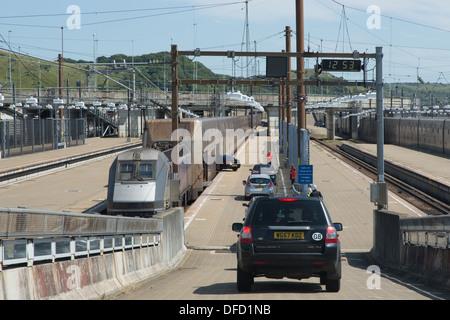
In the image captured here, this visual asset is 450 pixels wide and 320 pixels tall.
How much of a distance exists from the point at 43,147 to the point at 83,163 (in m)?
5.14

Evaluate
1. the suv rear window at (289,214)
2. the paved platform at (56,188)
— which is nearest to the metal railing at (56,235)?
the suv rear window at (289,214)

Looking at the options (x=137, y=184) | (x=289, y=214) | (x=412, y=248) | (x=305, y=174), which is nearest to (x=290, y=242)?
(x=289, y=214)

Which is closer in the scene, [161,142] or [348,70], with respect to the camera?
[348,70]

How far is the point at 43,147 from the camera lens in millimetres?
63219

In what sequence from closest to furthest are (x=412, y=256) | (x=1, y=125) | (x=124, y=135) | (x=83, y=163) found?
1. (x=412, y=256)
2. (x=1, y=125)
3. (x=83, y=163)
4. (x=124, y=135)

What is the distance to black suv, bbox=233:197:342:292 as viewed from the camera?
10.9m

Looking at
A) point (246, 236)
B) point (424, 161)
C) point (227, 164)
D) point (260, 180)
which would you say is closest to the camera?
point (246, 236)

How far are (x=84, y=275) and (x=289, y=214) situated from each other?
338 centimetres

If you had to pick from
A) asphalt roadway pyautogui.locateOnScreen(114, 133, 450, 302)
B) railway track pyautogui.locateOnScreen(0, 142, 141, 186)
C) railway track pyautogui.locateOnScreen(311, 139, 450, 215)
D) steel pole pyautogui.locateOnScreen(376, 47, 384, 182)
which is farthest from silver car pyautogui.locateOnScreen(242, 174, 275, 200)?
railway track pyautogui.locateOnScreen(0, 142, 141, 186)

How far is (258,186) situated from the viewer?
36.9 metres

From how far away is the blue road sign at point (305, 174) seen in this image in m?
30.2

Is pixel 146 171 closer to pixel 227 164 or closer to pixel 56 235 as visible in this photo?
pixel 56 235
